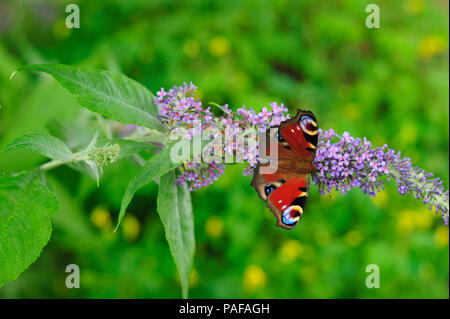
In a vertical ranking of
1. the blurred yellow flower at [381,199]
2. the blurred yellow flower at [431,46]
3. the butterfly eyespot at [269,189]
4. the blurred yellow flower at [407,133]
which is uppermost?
the blurred yellow flower at [431,46]

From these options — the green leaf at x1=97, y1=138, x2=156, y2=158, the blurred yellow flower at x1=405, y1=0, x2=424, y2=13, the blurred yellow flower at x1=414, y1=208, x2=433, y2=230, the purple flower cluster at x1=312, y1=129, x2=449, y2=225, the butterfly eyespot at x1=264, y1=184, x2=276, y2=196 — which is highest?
the blurred yellow flower at x1=405, y1=0, x2=424, y2=13

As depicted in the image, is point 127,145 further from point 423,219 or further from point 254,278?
point 423,219

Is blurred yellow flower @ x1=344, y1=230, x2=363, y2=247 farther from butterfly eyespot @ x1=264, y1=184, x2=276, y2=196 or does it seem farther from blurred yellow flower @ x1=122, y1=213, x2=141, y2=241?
butterfly eyespot @ x1=264, y1=184, x2=276, y2=196

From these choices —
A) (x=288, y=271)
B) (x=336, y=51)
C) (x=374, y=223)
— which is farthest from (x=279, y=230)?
(x=336, y=51)

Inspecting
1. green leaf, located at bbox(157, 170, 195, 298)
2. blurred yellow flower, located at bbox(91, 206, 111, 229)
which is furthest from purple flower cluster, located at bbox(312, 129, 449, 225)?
blurred yellow flower, located at bbox(91, 206, 111, 229)

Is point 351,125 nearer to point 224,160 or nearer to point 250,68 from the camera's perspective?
point 250,68

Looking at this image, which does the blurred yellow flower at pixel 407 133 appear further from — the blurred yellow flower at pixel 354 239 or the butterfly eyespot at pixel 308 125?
the butterfly eyespot at pixel 308 125

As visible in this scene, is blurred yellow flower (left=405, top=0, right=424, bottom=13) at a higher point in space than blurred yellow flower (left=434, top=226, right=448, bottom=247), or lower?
higher

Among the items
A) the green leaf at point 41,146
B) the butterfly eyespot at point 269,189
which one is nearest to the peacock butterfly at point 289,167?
A: the butterfly eyespot at point 269,189
